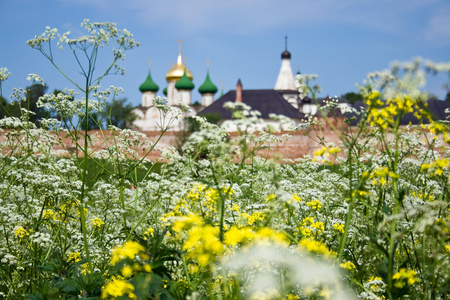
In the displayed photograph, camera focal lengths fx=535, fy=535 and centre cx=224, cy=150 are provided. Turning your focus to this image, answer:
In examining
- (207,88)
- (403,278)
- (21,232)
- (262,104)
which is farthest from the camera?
(207,88)

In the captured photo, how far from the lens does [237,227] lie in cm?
277

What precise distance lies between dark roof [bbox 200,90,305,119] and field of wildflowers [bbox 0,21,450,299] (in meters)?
42.8

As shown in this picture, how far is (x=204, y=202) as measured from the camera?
4473 mm

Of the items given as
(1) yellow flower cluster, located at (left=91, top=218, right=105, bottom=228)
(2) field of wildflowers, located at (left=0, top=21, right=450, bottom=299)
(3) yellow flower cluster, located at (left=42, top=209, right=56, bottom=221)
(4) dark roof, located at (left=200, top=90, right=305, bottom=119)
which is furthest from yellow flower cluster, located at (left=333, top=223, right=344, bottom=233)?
(4) dark roof, located at (left=200, top=90, right=305, bottom=119)

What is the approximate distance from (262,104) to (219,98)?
466 centimetres

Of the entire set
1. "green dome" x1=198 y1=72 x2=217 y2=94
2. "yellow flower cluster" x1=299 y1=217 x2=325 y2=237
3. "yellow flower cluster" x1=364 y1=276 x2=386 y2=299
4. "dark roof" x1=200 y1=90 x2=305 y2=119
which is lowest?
"yellow flower cluster" x1=364 y1=276 x2=386 y2=299

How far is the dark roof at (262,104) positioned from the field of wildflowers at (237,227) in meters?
42.8

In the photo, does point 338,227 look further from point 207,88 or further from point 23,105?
point 207,88

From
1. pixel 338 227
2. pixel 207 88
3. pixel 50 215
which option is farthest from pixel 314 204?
pixel 207 88

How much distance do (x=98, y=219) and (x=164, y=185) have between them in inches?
31.3

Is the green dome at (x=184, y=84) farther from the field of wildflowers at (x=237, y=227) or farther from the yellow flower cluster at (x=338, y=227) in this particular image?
the yellow flower cluster at (x=338, y=227)

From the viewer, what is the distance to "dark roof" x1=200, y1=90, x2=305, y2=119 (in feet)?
163

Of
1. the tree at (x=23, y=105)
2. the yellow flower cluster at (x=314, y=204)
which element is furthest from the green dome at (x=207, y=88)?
the yellow flower cluster at (x=314, y=204)

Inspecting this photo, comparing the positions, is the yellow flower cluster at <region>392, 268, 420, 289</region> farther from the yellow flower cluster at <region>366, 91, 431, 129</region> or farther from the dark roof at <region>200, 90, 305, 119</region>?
the dark roof at <region>200, 90, 305, 119</region>
